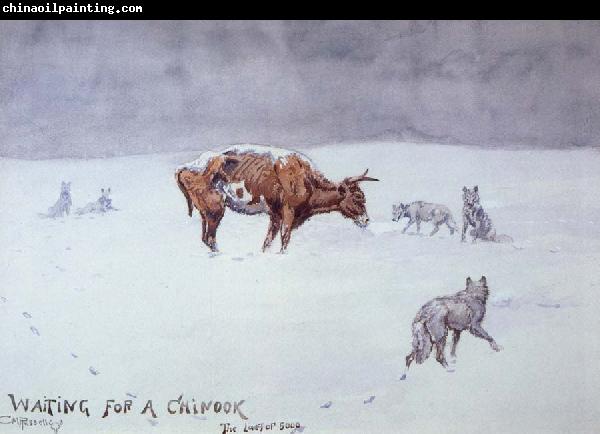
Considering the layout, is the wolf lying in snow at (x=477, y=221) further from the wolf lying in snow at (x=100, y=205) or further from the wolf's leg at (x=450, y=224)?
the wolf lying in snow at (x=100, y=205)

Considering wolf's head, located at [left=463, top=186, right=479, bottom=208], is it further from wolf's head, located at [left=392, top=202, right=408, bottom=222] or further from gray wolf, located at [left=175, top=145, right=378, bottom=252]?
gray wolf, located at [left=175, top=145, right=378, bottom=252]

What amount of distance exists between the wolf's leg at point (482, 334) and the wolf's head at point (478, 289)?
10 cm

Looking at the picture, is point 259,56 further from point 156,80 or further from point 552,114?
point 552,114

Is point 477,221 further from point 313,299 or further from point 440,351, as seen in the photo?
point 313,299

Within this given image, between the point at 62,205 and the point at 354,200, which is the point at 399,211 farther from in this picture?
the point at 62,205

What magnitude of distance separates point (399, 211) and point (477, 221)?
0.29m

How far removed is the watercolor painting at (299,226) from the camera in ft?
8.82

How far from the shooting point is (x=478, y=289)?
2717 mm

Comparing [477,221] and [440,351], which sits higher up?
[477,221]

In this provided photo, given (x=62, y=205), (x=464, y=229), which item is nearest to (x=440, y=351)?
(x=464, y=229)

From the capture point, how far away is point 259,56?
2.74 meters

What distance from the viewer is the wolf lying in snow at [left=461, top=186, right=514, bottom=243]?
2.74 metres
